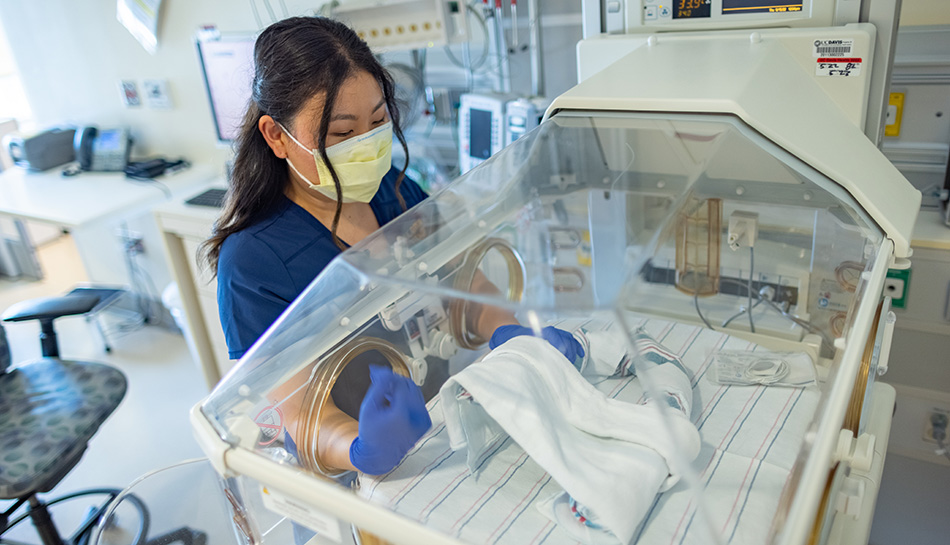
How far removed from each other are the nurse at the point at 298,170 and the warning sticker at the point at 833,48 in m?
0.68

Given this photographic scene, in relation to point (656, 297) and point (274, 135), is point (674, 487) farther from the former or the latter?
point (274, 135)

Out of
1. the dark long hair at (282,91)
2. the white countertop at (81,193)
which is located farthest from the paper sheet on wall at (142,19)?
the dark long hair at (282,91)

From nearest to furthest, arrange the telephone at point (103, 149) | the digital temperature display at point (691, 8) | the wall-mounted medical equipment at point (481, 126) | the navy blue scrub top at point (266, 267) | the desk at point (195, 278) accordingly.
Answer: the navy blue scrub top at point (266, 267) → the digital temperature display at point (691, 8) → the wall-mounted medical equipment at point (481, 126) → the desk at point (195, 278) → the telephone at point (103, 149)

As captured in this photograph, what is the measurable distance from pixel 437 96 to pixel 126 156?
172 cm

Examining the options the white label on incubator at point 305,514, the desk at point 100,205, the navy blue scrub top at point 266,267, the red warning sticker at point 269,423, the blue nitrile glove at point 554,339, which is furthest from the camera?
the desk at point 100,205

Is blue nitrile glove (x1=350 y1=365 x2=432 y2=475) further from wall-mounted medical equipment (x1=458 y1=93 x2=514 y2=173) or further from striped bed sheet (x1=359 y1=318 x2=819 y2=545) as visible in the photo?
wall-mounted medical equipment (x1=458 y1=93 x2=514 y2=173)

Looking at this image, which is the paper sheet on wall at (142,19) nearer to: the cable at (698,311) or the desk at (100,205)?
the desk at (100,205)

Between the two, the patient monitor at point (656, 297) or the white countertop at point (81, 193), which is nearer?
the patient monitor at point (656, 297)

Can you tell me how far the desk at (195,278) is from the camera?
2426mm

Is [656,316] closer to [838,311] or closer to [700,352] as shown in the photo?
[700,352]

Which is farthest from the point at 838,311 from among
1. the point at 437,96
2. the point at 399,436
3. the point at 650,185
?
the point at 437,96

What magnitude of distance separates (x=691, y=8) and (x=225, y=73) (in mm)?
1987

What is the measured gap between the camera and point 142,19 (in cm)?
301

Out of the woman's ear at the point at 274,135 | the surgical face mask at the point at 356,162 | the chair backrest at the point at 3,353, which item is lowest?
the chair backrest at the point at 3,353
